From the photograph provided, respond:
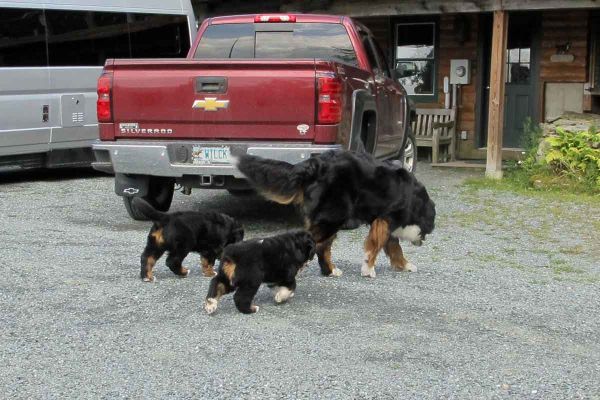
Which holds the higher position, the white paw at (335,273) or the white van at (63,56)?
the white van at (63,56)

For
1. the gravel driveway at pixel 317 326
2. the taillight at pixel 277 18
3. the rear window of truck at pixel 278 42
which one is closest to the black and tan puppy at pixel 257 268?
the gravel driveway at pixel 317 326

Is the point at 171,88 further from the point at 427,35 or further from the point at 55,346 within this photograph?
the point at 427,35

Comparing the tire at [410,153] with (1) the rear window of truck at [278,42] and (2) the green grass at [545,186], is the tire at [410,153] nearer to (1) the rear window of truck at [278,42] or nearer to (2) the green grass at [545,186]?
(2) the green grass at [545,186]

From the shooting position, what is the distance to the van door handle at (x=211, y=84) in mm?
8203

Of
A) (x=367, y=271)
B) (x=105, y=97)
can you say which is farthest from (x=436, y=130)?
(x=367, y=271)

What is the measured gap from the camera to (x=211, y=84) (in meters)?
8.23

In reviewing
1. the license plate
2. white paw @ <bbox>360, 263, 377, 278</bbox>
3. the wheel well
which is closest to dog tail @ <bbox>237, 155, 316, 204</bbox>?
white paw @ <bbox>360, 263, 377, 278</bbox>

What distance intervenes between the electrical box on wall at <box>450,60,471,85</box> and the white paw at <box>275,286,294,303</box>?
11.0m

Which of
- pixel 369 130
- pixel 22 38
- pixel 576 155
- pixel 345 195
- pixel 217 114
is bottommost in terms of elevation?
pixel 576 155

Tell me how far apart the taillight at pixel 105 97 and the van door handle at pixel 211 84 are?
0.89 metres

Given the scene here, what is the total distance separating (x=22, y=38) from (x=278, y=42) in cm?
429

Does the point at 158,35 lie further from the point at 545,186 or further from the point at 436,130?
the point at 545,186

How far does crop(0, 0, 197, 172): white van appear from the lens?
12.2m

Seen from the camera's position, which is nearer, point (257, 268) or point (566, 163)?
point (257, 268)
